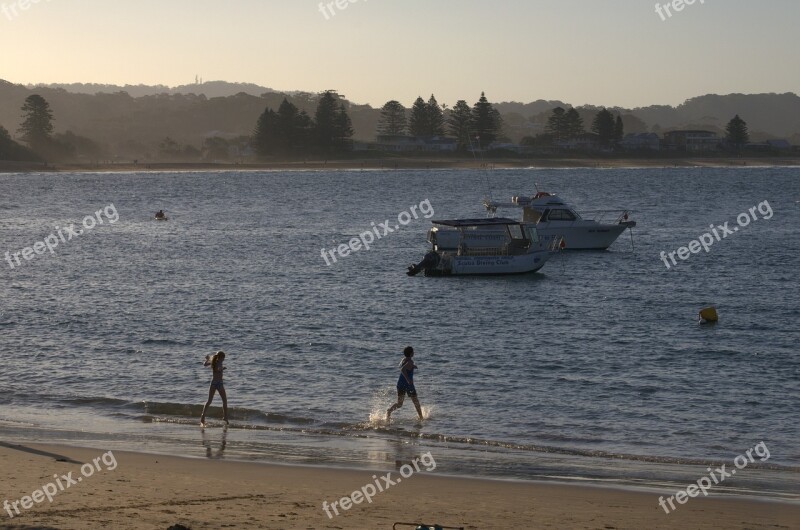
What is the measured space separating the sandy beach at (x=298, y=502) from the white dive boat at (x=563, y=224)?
1720 inches

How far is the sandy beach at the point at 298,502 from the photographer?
49.9 ft

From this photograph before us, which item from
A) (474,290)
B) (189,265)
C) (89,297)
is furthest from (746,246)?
(89,297)

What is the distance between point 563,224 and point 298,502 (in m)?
48.4

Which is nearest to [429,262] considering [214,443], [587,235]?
[587,235]

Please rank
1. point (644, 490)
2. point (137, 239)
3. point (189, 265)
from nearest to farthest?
point (644, 490), point (189, 265), point (137, 239)

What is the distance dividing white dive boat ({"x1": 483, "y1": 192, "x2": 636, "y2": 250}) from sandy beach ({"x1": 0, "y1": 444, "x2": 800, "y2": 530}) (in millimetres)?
43679

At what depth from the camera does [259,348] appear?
33.4m

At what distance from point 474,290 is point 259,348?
17.3m

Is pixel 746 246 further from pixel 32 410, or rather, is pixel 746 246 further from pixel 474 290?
pixel 32 410

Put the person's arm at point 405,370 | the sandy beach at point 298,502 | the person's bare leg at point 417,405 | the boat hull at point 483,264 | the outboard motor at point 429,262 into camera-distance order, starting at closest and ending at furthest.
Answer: the sandy beach at point 298,502
the person's arm at point 405,370
the person's bare leg at point 417,405
the boat hull at point 483,264
the outboard motor at point 429,262

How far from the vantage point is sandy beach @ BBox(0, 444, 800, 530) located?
15.2m

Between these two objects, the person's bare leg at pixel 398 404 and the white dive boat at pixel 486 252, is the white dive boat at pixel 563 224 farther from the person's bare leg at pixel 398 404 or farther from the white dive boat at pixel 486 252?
the person's bare leg at pixel 398 404

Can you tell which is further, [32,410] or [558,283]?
[558,283]

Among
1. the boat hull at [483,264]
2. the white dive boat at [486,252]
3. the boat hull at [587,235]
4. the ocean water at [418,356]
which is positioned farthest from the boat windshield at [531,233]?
the boat hull at [587,235]
